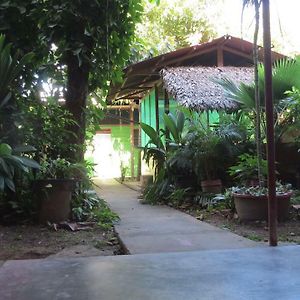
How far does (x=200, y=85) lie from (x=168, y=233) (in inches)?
209

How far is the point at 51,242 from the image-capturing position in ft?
18.1

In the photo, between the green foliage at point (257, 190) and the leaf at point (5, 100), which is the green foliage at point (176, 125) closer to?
the green foliage at point (257, 190)

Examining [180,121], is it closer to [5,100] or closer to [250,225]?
[250,225]

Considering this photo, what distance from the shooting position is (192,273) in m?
3.61

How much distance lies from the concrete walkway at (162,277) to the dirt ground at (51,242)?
0.79 m

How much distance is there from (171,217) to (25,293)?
454 cm

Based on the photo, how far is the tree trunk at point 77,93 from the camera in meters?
7.39

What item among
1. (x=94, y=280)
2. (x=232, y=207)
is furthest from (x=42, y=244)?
(x=232, y=207)

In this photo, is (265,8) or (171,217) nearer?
(265,8)

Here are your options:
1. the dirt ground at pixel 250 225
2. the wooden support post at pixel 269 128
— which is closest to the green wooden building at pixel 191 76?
the dirt ground at pixel 250 225

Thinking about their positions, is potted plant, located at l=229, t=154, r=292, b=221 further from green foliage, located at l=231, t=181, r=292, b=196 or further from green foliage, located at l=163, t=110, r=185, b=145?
green foliage, located at l=163, t=110, r=185, b=145

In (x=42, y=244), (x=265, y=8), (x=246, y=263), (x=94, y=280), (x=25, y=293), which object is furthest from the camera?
(x=42, y=244)

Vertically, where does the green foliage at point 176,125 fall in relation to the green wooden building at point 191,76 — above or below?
below

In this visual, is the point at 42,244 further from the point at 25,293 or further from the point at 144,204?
the point at 144,204
